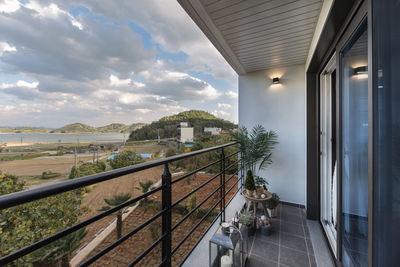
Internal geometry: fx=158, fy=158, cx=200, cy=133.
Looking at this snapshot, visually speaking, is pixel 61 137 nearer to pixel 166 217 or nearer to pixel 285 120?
pixel 166 217

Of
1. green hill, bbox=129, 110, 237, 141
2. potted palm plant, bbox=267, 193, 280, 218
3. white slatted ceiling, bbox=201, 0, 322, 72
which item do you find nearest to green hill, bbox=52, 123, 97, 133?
green hill, bbox=129, 110, 237, 141

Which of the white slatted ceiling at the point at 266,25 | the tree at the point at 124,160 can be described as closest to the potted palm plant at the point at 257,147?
the white slatted ceiling at the point at 266,25

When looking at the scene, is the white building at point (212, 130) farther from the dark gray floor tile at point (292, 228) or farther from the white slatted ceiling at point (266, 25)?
the dark gray floor tile at point (292, 228)

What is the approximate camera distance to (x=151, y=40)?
23.5ft

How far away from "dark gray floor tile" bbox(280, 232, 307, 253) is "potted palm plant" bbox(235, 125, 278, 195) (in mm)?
729

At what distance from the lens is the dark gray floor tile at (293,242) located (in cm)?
169

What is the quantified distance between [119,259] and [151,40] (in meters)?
7.83

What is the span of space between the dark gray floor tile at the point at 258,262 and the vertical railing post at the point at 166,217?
86 centimetres

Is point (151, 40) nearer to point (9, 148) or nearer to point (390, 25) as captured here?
point (9, 148)

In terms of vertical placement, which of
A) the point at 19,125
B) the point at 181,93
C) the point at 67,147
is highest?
the point at 181,93

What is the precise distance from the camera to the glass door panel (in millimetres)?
844

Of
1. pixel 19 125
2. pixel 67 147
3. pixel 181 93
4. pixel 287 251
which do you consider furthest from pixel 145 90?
pixel 287 251

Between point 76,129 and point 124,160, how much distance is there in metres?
2.71

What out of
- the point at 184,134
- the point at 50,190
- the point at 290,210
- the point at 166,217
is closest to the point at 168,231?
the point at 166,217
